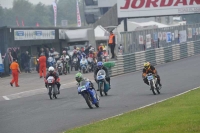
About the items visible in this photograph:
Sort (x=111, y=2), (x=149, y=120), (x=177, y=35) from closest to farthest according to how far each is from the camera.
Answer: (x=149, y=120)
(x=177, y=35)
(x=111, y=2)

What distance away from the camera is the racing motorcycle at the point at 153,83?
69.1 ft

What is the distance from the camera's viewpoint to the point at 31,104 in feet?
70.1

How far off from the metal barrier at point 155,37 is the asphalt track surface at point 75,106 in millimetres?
6022

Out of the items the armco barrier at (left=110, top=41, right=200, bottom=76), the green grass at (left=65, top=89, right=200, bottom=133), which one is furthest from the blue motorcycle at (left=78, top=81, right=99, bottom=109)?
the armco barrier at (left=110, top=41, right=200, bottom=76)

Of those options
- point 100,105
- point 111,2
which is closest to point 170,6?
point 111,2

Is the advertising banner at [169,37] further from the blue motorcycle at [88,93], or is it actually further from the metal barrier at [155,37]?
the blue motorcycle at [88,93]

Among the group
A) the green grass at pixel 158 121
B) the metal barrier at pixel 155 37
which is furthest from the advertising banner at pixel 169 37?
the green grass at pixel 158 121

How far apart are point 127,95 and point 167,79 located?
21.7 ft

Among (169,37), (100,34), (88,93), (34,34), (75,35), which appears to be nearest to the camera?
(88,93)

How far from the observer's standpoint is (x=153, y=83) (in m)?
21.1

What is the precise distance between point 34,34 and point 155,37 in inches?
376

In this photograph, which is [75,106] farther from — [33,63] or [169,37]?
[33,63]

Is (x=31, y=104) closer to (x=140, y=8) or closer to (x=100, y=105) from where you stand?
(x=100, y=105)

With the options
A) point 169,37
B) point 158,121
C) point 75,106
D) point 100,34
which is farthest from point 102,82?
point 100,34
